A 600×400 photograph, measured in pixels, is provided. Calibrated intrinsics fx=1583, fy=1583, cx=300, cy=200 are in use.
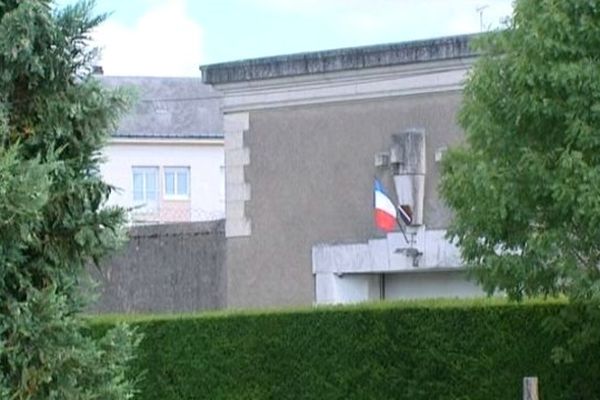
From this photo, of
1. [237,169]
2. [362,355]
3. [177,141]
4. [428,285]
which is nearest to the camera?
[362,355]

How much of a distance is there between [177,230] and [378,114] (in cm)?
350

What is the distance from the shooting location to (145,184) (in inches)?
2149

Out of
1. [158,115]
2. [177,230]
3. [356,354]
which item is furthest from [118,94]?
[158,115]

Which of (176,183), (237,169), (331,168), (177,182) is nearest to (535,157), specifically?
(331,168)

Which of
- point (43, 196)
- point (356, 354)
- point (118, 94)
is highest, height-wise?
point (118, 94)

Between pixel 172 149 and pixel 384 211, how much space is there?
34437 millimetres

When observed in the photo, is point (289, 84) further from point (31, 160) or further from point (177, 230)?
point (31, 160)

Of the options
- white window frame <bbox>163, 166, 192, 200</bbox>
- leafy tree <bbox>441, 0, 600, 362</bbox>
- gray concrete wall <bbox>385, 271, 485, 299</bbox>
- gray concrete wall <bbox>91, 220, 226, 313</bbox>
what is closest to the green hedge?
leafy tree <bbox>441, 0, 600, 362</bbox>

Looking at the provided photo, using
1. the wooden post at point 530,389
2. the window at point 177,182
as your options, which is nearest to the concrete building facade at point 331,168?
the wooden post at point 530,389

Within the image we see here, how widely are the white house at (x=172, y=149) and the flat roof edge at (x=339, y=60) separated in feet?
96.6

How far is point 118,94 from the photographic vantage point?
8781mm

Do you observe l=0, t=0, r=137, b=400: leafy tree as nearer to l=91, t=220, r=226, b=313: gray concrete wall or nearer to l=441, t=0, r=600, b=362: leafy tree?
l=441, t=0, r=600, b=362: leafy tree

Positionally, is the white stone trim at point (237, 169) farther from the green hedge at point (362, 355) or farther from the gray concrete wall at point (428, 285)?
the green hedge at point (362, 355)

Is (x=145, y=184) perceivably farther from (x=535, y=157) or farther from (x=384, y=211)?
(x=535, y=157)
